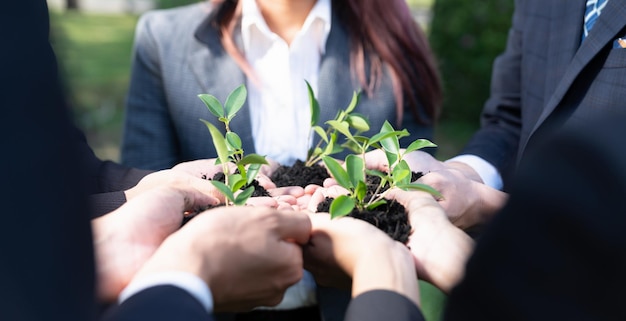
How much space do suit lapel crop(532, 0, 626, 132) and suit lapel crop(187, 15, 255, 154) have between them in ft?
2.70

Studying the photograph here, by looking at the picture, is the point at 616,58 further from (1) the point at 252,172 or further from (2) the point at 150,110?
(2) the point at 150,110

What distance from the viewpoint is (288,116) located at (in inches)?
71.2

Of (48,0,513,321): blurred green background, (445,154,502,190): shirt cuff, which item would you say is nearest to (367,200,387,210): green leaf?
(445,154,502,190): shirt cuff

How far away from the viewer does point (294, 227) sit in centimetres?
96

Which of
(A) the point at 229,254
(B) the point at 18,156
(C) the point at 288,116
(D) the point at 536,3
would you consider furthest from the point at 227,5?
(B) the point at 18,156

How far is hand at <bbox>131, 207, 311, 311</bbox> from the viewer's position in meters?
0.82

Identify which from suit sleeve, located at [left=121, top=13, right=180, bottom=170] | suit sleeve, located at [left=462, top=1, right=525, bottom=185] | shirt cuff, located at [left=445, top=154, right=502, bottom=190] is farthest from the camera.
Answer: suit sleeve, located at [left=121, top=13, right=180, bottom=170]

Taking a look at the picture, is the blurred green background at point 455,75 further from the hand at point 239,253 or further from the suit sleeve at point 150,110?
the hand at point 239,253

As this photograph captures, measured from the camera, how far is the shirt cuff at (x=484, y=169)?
1538 millimetres

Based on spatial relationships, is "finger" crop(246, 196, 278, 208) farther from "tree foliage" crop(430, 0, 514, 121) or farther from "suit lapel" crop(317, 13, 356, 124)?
"tree foliage" crop(430, 0, 514, 121)

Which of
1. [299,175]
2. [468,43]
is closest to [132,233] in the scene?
[299,175]

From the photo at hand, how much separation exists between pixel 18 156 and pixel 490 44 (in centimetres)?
441

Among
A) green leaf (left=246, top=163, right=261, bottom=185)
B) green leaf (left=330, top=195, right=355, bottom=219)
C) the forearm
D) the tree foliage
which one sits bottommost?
the tree foliage

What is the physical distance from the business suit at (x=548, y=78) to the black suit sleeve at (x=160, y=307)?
761mm
